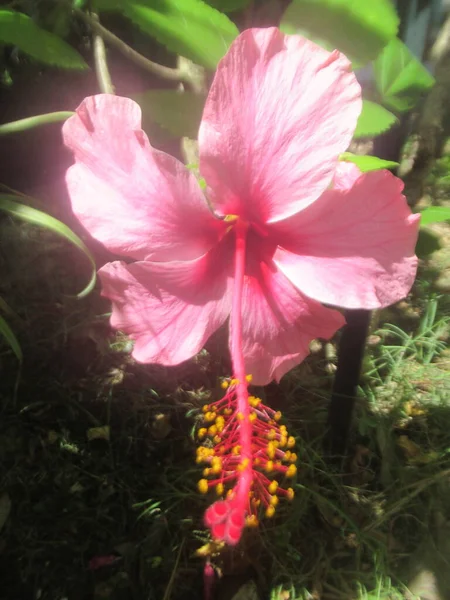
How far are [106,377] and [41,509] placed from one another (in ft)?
0.87

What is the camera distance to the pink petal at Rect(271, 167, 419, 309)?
46 cm

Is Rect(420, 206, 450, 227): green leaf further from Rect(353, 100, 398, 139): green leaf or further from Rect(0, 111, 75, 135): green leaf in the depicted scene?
Rect(0, 111, 75, 135): green leaf

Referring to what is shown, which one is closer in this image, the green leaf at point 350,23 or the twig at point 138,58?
the green leaf at point 350,23

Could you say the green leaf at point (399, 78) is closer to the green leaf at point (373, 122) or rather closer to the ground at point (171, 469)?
the green leaf at point (373, 122)

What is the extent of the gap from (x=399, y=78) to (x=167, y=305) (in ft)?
1.29

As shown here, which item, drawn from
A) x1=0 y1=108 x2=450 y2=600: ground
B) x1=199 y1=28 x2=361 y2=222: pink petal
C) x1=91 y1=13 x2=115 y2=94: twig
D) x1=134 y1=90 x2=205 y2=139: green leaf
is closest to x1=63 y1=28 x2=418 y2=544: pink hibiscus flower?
x1=199 y1=28 x2=361 y2=222: pink petal

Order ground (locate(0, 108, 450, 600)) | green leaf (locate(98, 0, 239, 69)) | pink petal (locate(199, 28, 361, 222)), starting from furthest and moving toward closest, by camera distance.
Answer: ground (locate(0, 108, 450, 600)), green leaf (locate(98, 0, 239, 69)), pink petal (locate(199, 28, 361, 222))

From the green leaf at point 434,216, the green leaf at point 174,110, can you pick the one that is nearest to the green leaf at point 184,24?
the green leaf at point 174,110

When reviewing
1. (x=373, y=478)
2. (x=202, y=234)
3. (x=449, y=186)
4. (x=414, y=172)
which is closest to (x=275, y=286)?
(x=202, y=234)

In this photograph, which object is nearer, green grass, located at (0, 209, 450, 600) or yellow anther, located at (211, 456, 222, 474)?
yellow anther, located at (211, 456, 222, 474)

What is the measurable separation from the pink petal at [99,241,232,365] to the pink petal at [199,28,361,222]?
0.38 ft

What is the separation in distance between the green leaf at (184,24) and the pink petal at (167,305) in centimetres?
21

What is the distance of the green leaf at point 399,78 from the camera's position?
63 cm

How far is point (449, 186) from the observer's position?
131cm
